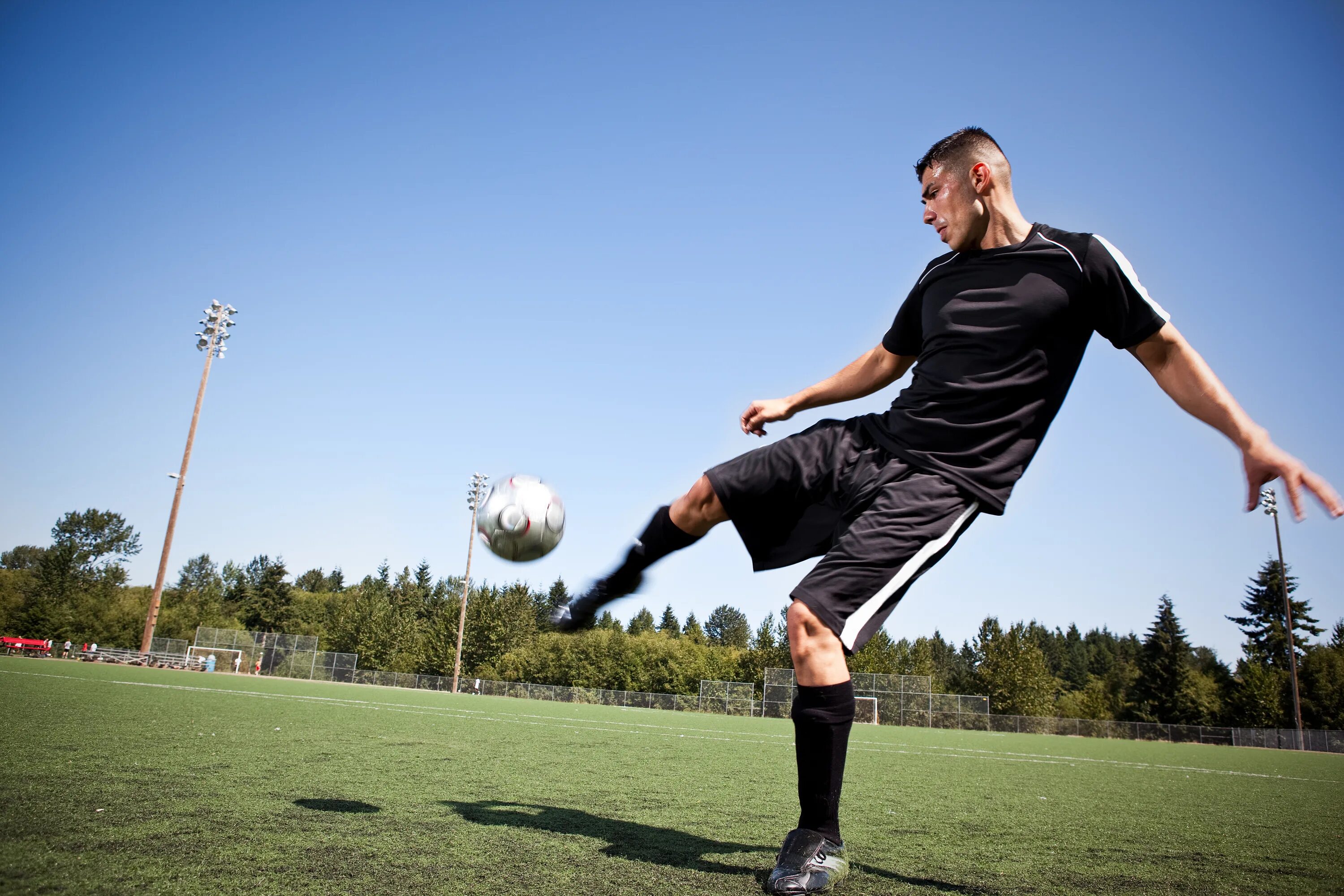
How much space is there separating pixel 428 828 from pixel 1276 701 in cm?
5979

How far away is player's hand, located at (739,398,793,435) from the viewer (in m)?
3.53

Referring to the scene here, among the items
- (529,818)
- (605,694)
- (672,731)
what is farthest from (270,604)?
(529,818)

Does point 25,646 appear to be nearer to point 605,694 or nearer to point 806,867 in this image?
point 605,694

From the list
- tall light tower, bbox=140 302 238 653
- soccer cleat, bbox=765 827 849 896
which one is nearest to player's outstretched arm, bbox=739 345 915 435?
soccer cleat, bbox=765 827 849 896

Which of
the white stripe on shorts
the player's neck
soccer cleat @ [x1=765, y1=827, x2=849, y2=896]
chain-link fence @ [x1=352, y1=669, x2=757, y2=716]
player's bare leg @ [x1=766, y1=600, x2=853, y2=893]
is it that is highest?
the player's neck

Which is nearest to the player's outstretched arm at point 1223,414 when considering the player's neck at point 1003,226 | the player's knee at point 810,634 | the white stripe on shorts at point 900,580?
the player's neck at point 1003,226

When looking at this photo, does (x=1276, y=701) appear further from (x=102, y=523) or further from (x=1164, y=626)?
(x=102, y=523)

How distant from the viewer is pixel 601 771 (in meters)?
5.91

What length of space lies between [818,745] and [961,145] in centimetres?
235

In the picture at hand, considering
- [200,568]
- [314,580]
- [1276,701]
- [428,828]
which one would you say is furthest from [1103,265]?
[314,580]

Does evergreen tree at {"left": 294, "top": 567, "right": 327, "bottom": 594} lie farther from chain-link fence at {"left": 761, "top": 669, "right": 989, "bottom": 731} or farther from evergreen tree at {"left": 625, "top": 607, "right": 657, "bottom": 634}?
chain-link fence at {"left": 761, "top": 669, "right": 989, "bottom": 731}

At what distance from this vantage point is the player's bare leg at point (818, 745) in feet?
8.55

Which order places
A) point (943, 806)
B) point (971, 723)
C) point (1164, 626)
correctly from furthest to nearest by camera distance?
1. point (1164, 626)
2. point (971, 723)
3. point (943, 806)

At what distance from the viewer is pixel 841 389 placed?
3.50m
